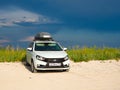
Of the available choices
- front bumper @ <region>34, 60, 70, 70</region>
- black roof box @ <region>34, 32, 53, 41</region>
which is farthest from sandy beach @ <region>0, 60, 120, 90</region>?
black roof box @ <region>34, 32, 53, 41</region>

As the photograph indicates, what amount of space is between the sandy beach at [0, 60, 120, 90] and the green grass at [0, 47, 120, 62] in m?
1.98

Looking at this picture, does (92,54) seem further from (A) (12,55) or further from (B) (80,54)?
(A) (12,55)

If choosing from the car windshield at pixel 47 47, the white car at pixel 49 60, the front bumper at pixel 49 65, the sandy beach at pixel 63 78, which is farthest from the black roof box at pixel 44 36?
the front bumper at pixel 49 65

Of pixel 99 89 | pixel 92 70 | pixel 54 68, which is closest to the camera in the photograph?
pixel 99 89

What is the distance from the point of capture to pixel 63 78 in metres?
17.2

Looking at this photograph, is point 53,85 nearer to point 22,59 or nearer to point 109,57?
point 22,59

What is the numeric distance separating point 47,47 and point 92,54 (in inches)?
289

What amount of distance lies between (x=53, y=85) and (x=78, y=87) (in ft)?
3.84

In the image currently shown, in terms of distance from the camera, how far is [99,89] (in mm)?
14148

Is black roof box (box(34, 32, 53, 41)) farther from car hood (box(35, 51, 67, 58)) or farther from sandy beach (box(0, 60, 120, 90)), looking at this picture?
car hood (box(35, 51, 67, 58))

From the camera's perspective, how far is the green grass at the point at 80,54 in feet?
83.4

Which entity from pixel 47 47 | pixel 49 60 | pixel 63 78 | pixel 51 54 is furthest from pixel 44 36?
pixel 63 78

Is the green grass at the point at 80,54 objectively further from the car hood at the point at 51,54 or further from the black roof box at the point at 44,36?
the car hood at the point at 51,54

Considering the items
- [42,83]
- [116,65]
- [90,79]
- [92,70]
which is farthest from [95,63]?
[42,83]
